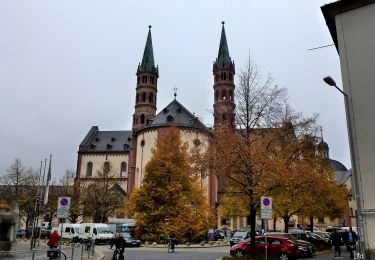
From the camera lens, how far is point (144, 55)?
9119 cm

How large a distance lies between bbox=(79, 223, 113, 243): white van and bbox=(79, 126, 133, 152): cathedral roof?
148 ft

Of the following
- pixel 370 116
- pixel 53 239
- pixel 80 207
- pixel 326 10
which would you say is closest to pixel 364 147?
pixel 370 116

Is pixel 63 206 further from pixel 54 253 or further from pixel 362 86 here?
pixel 362 86

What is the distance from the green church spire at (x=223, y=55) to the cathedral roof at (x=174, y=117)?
59.9 feet

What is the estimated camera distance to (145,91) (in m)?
85.8

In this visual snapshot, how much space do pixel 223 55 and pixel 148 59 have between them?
16.4 metres

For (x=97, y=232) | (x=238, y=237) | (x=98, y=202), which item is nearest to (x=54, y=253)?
(x=238, y=237)

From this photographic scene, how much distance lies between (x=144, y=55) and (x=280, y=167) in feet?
243

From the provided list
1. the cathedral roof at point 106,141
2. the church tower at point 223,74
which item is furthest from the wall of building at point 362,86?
the cathedral roof at point 106,141

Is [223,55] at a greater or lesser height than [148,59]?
greater

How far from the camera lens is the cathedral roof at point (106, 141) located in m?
94.3

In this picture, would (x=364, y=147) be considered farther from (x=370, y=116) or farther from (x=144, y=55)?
(x=144, y=55)

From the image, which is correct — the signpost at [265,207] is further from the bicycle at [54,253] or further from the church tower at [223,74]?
the church tower at [223,74]

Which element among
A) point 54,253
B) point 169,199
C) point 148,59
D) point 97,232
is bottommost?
point 54,253
